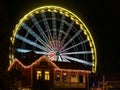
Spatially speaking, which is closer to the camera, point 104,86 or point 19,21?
point 19,21

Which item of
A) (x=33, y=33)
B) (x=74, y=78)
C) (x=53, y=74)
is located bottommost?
(x=74, y=78)

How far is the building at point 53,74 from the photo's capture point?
54.2 meters

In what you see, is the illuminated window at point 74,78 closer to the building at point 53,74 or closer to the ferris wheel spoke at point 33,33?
the building at point 53,74

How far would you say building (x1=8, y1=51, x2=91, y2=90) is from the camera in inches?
2135

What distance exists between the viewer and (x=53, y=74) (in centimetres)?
5641

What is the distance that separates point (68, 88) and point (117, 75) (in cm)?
939

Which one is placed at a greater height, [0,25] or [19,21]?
[19,21]

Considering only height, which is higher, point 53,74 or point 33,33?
point 33,33

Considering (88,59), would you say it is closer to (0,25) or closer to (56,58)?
(56,58)

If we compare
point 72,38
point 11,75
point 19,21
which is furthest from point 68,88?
point 11,75

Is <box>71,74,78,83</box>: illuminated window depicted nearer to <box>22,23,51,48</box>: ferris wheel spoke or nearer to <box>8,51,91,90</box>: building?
<box>8,51,91,90</box>: building

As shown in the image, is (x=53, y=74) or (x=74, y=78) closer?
(x=53, y=74)

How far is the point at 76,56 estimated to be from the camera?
60.8m

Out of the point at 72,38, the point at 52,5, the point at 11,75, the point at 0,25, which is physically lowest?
the point at 11,75
